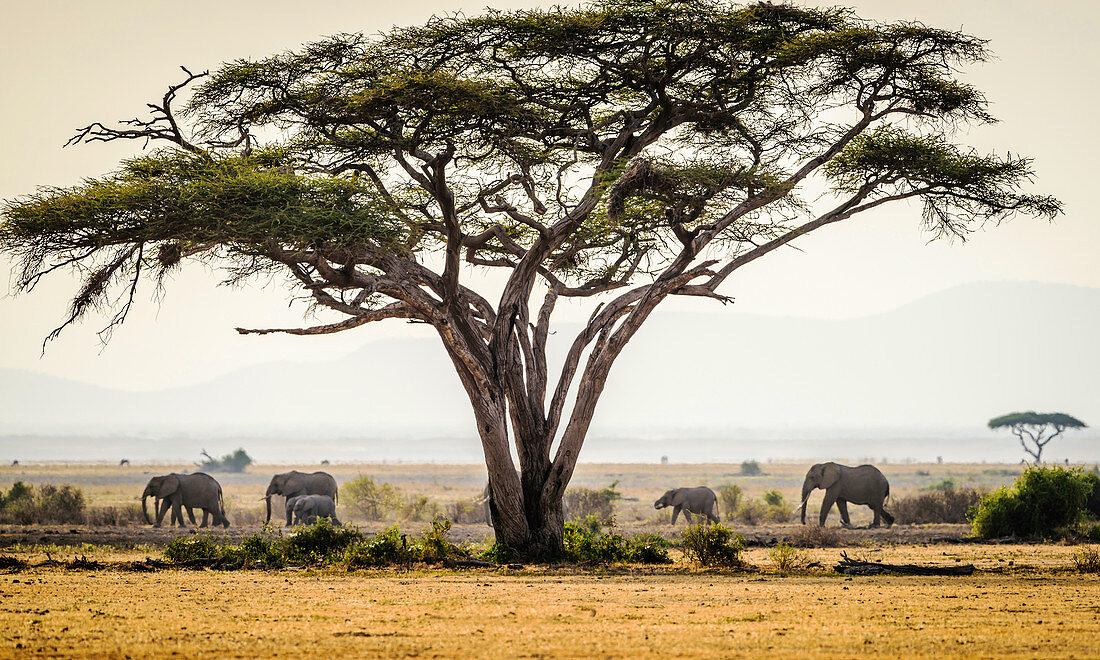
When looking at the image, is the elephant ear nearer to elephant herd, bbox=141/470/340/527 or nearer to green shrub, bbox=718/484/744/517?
green shrub, bbox=718/484/744/517

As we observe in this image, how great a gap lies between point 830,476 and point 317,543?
1793cm

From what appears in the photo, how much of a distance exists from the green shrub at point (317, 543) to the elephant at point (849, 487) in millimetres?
16307

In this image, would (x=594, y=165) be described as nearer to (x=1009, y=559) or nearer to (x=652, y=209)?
(x=652, y=209)

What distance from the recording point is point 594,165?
862 inches

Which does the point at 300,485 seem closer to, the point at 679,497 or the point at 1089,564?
the point at 679,497

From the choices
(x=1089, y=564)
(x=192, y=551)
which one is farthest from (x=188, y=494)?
(x=1089, y=564)

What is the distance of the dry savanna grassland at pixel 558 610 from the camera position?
10758 millimetres

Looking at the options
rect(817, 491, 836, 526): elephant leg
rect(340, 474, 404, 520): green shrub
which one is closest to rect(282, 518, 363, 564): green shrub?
rect(817, 491, 836, 526): elephant leg

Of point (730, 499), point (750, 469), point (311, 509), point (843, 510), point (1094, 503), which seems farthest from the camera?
point (750, 469)

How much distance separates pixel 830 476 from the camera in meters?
33.7

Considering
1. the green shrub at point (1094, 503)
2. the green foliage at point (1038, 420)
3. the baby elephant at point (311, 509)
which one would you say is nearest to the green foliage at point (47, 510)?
the baby elephant at point (311, 509)

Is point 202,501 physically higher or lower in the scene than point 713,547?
higher

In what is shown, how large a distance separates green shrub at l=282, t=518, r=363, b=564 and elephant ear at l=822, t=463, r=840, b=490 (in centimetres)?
1716

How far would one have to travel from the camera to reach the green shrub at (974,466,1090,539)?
85.6 feet
